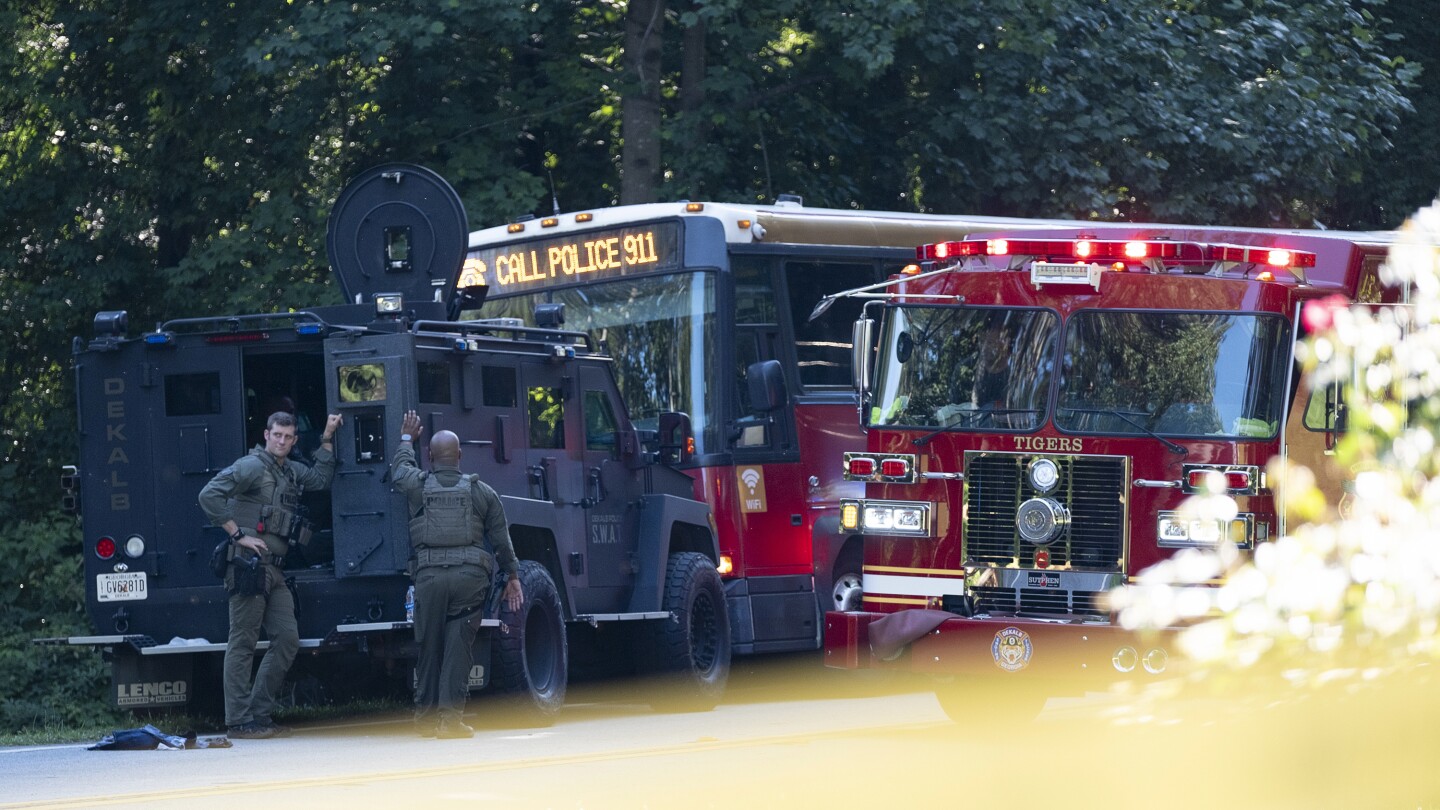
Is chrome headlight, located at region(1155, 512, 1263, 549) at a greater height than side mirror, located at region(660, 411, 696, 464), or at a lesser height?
lesser

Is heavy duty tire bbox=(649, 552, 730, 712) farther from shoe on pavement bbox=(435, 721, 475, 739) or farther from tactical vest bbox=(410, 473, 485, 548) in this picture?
tactical vest bbox=(410, 473, 485, 548)

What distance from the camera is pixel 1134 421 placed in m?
12.2

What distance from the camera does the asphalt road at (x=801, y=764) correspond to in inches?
291

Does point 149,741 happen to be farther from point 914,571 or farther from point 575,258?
point 575,258

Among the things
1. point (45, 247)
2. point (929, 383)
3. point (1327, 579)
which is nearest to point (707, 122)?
point (45, 247)

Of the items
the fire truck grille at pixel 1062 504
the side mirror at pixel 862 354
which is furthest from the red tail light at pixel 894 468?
the side mirror at pixel 862 354

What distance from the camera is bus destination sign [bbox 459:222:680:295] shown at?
54.5 feet

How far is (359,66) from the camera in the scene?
22578mm

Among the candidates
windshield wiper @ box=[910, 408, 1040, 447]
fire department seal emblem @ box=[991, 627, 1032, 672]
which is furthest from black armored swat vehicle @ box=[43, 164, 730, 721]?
fire department seal emblem @ box=[991, 627, 1032, 672]

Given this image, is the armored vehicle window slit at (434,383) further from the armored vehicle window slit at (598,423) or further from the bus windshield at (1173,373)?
the bus windshield at (1173,373)

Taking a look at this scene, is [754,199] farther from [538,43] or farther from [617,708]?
[617,708]

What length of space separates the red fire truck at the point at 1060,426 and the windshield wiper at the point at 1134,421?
0.01 m

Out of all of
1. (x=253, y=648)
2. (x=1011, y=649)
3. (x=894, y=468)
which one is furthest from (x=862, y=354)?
(x=253, y=648)

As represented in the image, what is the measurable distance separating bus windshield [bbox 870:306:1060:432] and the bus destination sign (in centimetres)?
396
